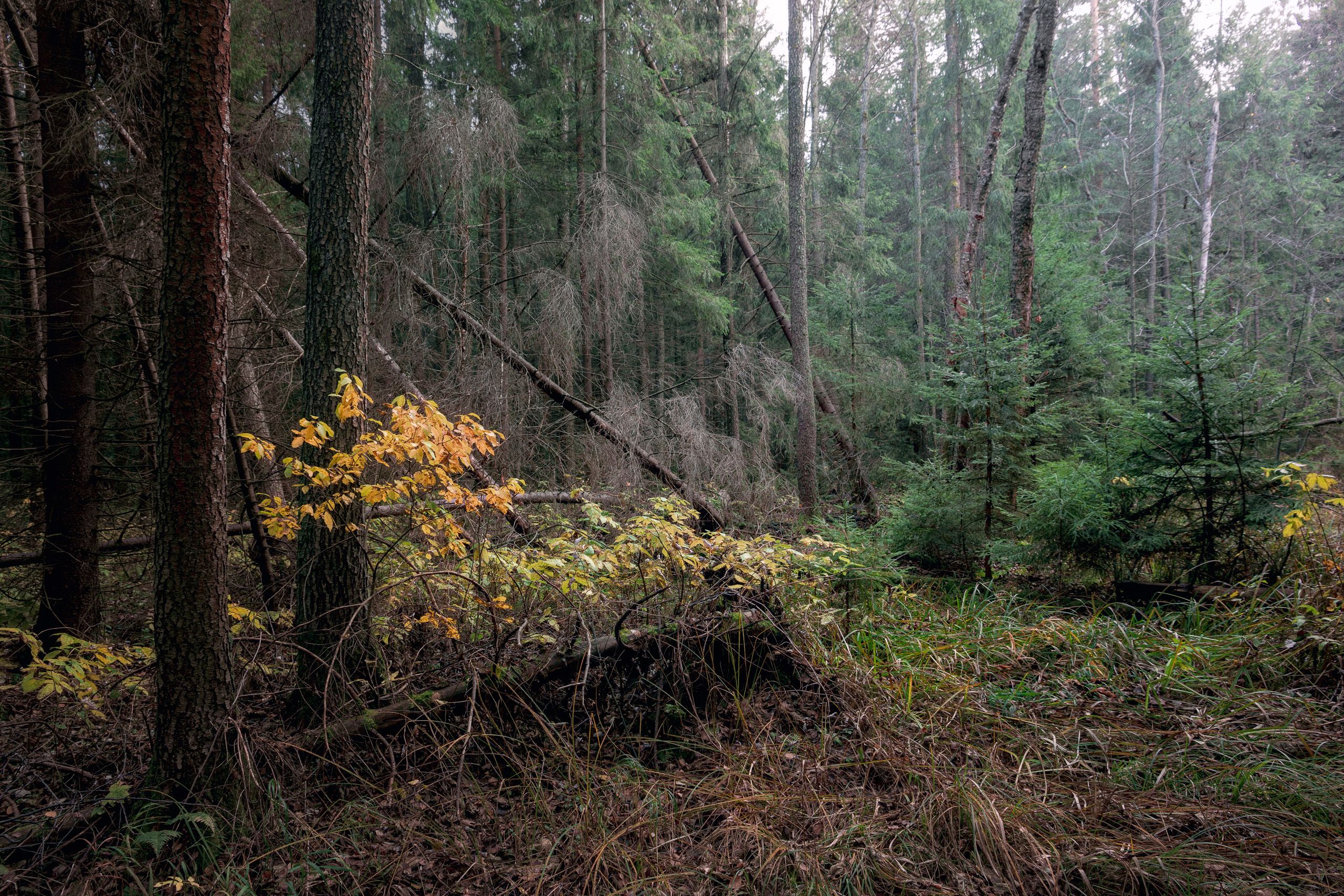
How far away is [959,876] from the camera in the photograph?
2.63 metres

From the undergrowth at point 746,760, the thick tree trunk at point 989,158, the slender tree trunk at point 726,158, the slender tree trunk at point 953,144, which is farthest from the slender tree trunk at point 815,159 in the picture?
the undergrowth at point 746,760

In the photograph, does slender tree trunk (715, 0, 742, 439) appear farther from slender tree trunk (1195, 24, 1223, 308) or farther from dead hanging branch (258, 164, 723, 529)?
slender tree trunk (1195, 24, 1223, 308)

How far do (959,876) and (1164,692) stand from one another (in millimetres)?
2310

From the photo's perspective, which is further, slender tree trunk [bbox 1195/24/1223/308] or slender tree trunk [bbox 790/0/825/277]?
slender tree trunk [bbox 1195/24/1223/308]

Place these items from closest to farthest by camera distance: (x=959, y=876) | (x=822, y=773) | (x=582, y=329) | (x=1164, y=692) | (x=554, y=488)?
(x=959, y=876) → (x=822, y=773) → (x=1164, y=692) → (x=554, y=488) → (x=582, y=329)

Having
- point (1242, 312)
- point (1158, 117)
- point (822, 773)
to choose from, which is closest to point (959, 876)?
point (822, 773)

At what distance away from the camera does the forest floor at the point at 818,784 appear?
2682 millimetres

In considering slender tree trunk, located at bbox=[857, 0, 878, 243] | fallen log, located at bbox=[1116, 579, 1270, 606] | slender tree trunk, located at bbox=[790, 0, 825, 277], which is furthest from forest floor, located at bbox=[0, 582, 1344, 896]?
slender tree trunk, located at bbox=[857, 0, 878, 243]

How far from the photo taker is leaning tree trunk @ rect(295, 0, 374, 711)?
3.86 metres

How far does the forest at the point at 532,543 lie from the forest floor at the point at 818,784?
0.02 m

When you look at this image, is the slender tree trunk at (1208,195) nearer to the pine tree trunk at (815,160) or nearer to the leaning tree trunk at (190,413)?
the pine tree trunk at (815,160)

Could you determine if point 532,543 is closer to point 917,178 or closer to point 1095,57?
point 917,178

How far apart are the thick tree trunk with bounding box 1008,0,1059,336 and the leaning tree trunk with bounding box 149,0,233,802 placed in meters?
8.29

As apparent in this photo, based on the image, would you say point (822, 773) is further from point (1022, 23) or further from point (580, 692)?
point (1022, 23)
